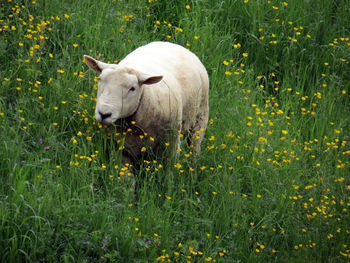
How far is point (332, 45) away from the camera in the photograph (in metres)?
8.09

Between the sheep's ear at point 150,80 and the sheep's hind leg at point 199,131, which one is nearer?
the sheep's ear at point 150,80

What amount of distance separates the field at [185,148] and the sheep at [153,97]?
7.9 inches

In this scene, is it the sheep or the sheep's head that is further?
the sheep

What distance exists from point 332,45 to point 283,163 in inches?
107

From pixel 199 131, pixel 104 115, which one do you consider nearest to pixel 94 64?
pixel 104 115

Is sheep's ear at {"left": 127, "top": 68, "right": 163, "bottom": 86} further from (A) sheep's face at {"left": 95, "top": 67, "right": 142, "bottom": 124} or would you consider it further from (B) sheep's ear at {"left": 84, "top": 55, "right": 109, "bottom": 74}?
(B) sheep's ear at {"left": 84, "top": 55, "right": 109, "bottom": 74}

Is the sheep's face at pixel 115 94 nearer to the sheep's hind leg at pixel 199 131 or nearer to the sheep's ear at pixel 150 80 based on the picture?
the sheep's ear at pixel 150 80

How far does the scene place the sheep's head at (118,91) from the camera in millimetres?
4887

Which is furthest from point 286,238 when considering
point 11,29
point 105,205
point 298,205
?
point 11,29

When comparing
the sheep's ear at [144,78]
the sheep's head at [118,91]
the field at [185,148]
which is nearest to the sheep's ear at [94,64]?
the sheep's head at [118,91]

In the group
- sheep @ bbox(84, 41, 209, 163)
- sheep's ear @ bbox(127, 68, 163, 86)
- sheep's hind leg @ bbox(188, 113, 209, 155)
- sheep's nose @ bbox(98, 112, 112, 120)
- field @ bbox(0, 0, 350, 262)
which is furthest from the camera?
sheep's hind leg @ bbox(188, 113, 209, 155)

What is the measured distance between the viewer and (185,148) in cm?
616

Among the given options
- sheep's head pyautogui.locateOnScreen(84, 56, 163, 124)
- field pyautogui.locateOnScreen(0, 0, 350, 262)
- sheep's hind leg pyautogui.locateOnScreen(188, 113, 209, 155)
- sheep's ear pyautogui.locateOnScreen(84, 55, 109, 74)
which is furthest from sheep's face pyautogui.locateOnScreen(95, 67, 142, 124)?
sheep's hind leg pyautogui.locateOnScreen(188, 113, 209, 155)

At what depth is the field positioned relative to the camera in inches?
173
